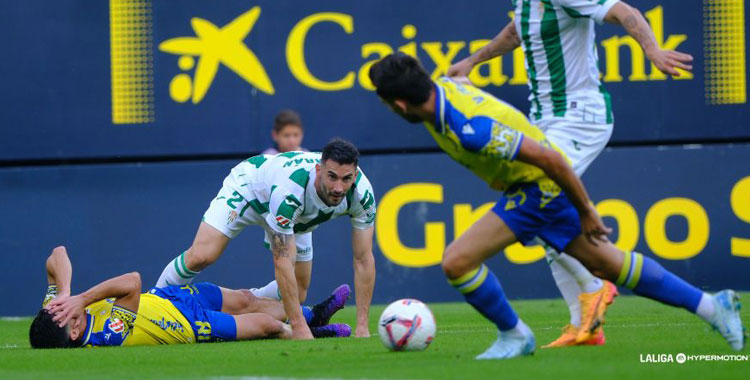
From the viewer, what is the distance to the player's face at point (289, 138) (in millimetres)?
11898

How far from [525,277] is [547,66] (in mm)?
5762

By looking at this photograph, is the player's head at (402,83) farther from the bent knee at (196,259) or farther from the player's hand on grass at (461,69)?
the bent knee at (196,259)

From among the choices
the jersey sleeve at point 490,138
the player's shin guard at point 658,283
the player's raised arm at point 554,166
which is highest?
the jersey sleeve at point 490,138

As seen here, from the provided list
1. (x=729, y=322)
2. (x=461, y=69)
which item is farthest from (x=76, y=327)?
(x=729, y=322)

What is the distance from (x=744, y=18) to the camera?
12477 mm

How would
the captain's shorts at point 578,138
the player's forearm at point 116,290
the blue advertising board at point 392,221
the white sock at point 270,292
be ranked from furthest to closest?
the blue advertising board at point 392,221 < the white sock at point 270,292 < the player's forearm at point 116,290 < the captain's shorts at point 578,138

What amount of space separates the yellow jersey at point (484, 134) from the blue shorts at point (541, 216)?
56 millimetres

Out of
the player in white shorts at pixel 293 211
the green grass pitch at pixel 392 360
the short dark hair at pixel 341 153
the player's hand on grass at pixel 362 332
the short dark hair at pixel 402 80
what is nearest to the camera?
the green grass pitch at pixel 392 360

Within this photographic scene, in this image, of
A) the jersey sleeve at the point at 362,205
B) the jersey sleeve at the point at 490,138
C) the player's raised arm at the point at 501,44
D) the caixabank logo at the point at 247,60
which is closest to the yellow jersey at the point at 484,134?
the jersey sleeve at the point at 490,138

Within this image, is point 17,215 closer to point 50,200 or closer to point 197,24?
point 50,200

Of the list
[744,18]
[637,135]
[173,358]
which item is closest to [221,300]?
[173,358]

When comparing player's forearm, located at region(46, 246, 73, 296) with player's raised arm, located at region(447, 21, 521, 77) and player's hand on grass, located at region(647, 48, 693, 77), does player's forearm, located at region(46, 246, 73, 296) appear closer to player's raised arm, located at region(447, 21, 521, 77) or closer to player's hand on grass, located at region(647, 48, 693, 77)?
player's raised arm, located at region(447, 21, 521, 77)

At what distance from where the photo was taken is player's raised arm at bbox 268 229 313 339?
8.14 m

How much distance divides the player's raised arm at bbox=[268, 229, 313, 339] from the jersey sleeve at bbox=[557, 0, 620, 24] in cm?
253
